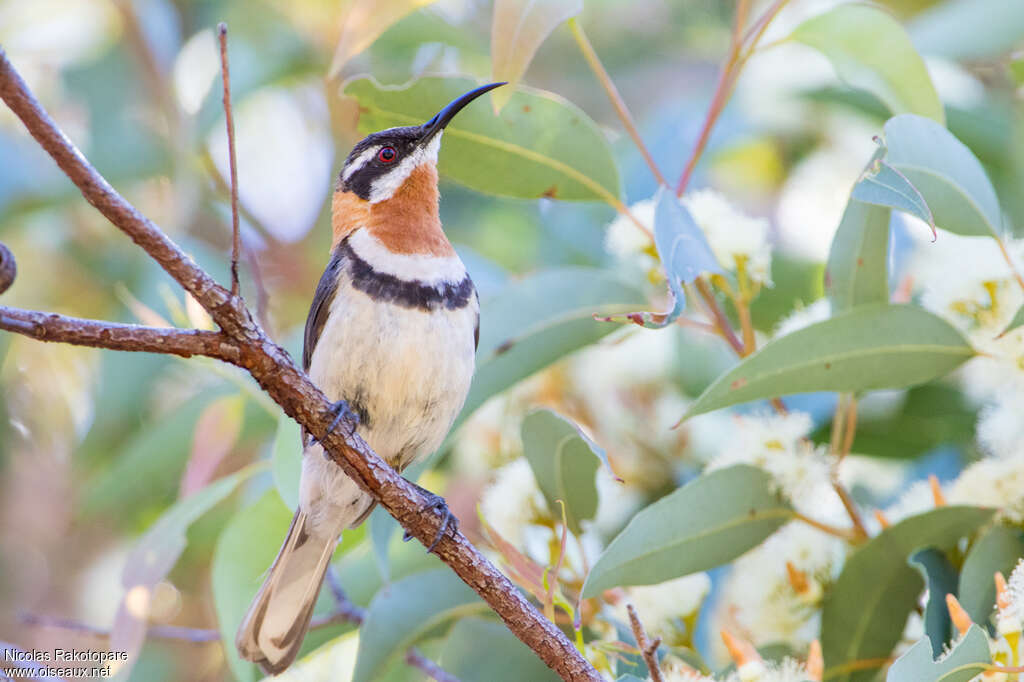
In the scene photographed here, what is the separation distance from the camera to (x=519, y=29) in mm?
2033

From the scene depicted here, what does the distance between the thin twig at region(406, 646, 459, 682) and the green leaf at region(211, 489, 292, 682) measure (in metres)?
0.41

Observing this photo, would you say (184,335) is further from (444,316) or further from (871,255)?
(871,255)

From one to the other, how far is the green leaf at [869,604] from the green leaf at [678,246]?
0.73 meters

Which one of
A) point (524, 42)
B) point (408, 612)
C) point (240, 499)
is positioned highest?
point (524, 42)

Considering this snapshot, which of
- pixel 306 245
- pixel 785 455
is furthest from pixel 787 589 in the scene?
pixel 306 245

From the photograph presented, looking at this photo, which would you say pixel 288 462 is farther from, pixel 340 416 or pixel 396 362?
pixel 340 416

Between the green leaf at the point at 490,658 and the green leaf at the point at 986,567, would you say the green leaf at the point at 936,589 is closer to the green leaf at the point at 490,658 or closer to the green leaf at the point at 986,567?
the green leaf at the point at 986,567

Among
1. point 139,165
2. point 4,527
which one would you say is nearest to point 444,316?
point 139,165

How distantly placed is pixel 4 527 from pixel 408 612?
9.92ft

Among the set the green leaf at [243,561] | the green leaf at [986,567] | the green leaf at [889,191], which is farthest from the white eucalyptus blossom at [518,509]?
the green leaf at [889,191]

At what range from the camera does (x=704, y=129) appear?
239 centimetres

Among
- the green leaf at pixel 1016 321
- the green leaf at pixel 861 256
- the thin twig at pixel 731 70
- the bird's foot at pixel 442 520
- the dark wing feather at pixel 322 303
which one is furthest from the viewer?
the dark wing feather at pixel 322 303

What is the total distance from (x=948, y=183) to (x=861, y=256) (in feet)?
0.78

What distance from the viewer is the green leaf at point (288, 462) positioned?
7.45 ft
